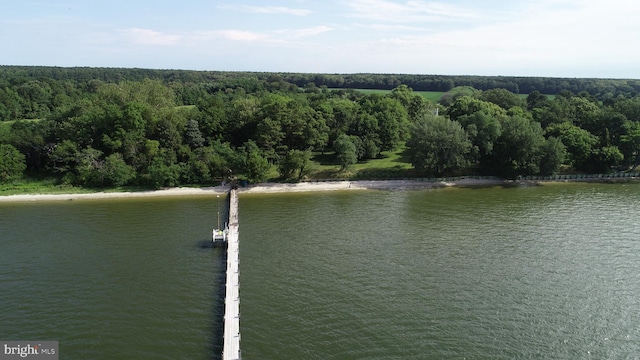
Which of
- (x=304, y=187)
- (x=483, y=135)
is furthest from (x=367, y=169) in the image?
(x=483, y=135)

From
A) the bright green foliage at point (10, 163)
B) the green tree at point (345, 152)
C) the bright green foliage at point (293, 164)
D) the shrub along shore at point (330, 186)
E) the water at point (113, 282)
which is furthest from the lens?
the green tree at point (345, 152)

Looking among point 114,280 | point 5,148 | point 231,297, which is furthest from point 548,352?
point 5,148

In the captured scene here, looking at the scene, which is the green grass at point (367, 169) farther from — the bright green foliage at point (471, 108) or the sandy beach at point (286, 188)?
the bright green foliage at point (471, 108)

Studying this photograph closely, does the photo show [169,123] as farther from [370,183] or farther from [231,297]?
[231,297]

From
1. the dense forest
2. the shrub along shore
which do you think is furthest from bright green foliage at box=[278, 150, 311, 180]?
the shrub along shore

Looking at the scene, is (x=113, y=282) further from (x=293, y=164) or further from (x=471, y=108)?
(x=471, y=108)

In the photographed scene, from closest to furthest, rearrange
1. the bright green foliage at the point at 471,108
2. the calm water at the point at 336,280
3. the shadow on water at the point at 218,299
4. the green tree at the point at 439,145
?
the shadow on water at the point at 218,299
the calm water at the point at 336,280
the green tree at the point at 439,145
the bright green foliage at the point at 471,108

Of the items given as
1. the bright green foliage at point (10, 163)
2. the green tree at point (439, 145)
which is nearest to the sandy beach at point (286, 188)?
the green tree at point (439, 145)

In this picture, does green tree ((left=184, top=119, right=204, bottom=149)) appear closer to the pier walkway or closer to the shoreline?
the shoreline
